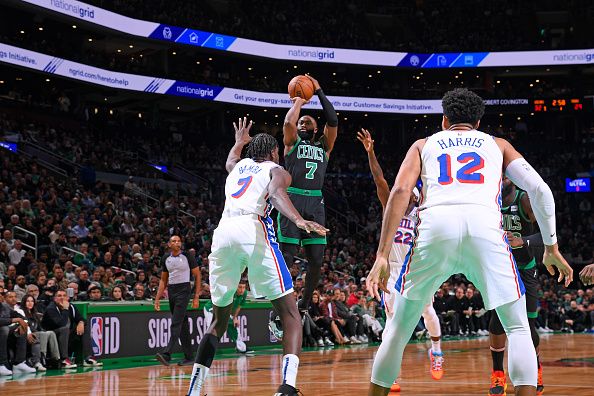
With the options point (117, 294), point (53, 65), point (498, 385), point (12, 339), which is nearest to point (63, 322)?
point (12, 339)

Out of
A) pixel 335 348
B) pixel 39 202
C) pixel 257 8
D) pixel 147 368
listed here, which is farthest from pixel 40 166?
pixel 257 8

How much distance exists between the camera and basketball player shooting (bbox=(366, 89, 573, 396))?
4.86m

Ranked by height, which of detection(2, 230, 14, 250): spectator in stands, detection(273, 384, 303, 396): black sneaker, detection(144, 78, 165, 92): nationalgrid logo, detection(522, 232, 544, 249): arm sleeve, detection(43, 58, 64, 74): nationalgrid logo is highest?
detection(144, 78, 165, 92): nationalgrid logo

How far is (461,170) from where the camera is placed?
501 cm

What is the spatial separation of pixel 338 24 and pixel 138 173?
18.2 metres

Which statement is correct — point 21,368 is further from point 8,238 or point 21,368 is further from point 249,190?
point 249,190

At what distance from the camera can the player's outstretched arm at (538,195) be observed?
5.07 metres

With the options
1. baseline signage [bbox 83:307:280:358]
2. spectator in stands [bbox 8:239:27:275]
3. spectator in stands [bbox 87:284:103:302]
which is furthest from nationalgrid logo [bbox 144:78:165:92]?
spectator in stands [bbox 87:284:103:302]

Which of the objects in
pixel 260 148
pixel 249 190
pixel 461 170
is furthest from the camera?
pixel 260 148

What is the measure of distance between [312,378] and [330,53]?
1331 inches

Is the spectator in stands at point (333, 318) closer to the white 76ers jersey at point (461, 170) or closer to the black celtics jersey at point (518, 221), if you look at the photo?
the black celtics jersey at point (518, 221)

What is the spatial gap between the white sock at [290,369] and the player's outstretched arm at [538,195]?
209 centimetres

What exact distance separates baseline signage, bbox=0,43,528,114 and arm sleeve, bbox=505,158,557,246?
2680 cm

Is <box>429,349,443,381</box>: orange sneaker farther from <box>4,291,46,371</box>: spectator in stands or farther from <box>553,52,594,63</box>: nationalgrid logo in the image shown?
<box>553,52,594,63</box>: nationalgrid logo
